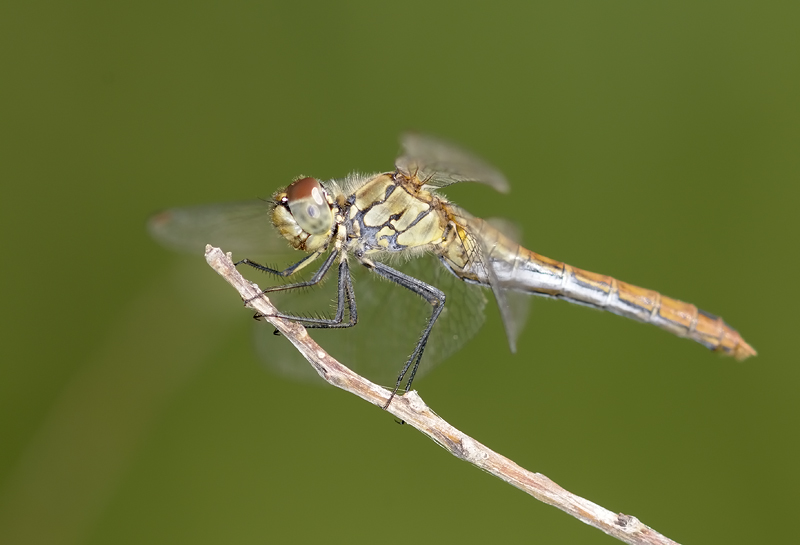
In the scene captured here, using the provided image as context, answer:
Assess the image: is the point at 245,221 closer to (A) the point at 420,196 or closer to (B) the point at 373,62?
(A) the point at 420,196

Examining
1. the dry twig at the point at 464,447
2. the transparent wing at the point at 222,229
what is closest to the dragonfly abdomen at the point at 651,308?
the dry twig at the point at 464,447

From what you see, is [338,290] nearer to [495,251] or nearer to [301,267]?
[301,267]

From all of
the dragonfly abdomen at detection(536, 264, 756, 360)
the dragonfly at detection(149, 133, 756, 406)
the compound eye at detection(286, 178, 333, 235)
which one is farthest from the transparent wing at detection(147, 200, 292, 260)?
the dragonfly abdomen at detection(536, 264, 756, 360)

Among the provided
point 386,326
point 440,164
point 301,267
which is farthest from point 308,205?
point 386,326

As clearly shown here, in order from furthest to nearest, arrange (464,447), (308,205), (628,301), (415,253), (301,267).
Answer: (628,301), (415,253), (301,267), (308,205), (464,447)

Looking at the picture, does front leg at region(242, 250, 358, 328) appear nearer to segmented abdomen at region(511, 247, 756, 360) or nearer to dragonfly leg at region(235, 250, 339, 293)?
dragonfly leg at region(235, 250, 339, 293)

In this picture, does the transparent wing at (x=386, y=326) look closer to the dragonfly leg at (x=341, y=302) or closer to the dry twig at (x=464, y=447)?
the dragonfly leg at (x=341, y=302)

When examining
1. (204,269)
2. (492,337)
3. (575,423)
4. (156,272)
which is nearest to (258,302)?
(204,269)
